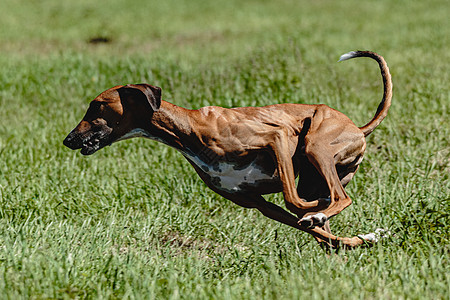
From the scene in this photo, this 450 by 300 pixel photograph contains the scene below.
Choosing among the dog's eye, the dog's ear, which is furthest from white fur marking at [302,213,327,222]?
the dog's eye

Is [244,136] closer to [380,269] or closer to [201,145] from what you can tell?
[201,145]

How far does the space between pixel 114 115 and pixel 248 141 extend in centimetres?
91

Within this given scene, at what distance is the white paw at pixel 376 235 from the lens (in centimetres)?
419

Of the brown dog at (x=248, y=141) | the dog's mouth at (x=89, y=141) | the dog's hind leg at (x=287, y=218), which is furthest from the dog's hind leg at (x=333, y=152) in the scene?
the dog's mouth at (x=89, y=141)

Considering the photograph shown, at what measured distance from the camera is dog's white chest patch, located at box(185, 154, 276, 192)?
391cm

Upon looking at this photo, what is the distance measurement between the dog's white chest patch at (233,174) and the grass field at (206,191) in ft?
1.87

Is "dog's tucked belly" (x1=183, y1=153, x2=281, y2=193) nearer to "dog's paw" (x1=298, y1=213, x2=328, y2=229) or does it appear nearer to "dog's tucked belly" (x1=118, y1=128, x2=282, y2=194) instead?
"dog's tucked belly" (x1=118, y1=128, x2=282, y2=194)

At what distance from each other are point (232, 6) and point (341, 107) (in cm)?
1276

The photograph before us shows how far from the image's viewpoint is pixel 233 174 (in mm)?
3924

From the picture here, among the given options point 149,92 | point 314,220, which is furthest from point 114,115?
point 314,220

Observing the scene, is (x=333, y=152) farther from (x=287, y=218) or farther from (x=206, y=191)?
(x=206, y=191)

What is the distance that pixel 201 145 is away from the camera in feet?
12.9

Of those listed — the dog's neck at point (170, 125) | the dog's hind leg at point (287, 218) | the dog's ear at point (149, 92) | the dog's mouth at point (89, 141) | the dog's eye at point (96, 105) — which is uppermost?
the dog's ear at point (149, 92)

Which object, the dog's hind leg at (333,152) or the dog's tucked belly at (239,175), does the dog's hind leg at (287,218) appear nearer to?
the dog's tucked belly at (239,175)
